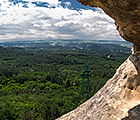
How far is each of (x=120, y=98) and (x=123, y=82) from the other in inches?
42.6

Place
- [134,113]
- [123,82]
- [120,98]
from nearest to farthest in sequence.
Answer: [134,113]
[120,98]
[123,82]

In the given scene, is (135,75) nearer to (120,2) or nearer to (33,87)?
(120,2)

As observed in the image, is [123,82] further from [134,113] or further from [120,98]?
[134,113]

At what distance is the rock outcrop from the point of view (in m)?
6.58

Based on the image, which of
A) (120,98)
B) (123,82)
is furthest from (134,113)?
(123,82)

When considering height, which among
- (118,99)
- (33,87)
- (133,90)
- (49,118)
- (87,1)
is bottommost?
(33,87)

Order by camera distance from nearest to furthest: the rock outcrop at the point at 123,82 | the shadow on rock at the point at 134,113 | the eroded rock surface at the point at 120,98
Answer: the rock outcrop at the point at 123,82 < the shadow on rock at the point at 134,113 < the eroded rock surface at the point at 120,98

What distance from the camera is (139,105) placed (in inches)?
316

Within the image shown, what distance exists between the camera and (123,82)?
384 inches

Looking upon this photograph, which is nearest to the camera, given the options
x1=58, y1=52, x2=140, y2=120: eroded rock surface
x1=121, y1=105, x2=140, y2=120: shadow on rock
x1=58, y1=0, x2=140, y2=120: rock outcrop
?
x1=58, y1=0, x2=140, y2=120: rock outcrop

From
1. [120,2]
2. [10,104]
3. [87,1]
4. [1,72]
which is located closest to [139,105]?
[120,2]

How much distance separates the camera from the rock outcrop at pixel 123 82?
6.58 meters

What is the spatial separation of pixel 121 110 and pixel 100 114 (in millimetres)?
1276

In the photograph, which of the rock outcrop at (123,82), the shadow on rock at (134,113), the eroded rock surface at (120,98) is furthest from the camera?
the eroded rock surface at (120,98)
